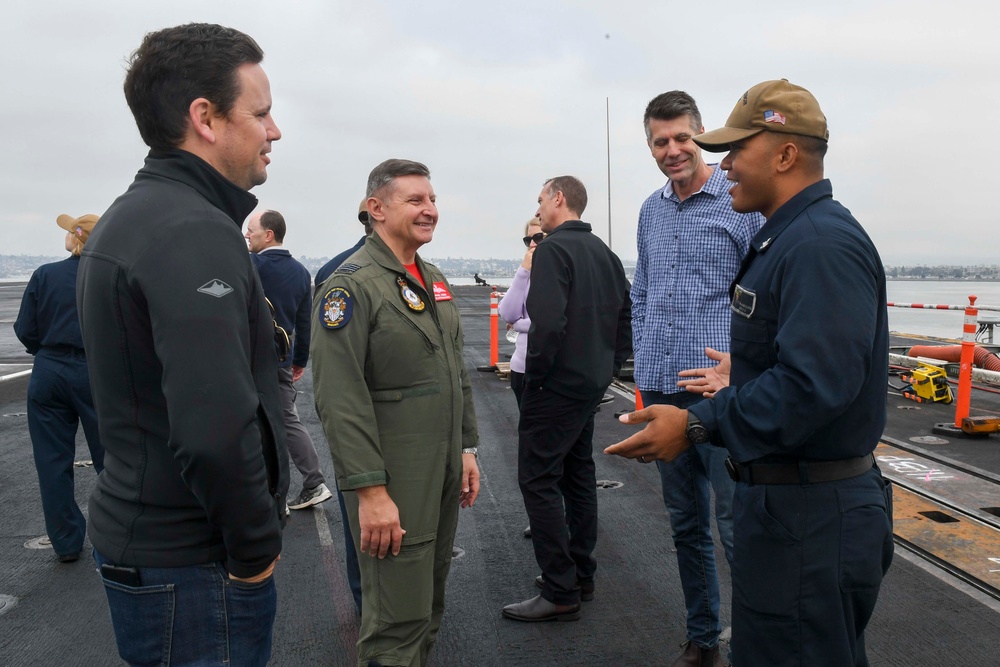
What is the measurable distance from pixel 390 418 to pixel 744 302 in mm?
1308

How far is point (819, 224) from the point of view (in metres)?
1.97

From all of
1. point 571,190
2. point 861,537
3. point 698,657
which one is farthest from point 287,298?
point 861,537

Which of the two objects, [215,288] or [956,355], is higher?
[215,288]

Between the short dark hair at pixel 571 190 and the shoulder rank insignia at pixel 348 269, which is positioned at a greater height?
the short dark hair at pixel 571 190

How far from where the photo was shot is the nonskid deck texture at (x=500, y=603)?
11.4 feet

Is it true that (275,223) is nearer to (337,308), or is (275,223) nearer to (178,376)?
(337,308)

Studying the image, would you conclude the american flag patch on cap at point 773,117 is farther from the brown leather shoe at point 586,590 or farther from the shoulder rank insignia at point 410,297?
the brown leather shoe at point 586,590

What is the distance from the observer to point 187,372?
5.01ft

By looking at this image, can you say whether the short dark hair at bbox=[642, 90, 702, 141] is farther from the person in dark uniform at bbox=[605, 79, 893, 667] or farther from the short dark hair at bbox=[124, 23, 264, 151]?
the short dark hair at bbox=[124, 23, 264, 151]

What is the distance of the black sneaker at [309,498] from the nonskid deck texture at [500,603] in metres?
0.07

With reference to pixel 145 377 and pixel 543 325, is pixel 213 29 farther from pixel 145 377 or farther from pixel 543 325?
pixel 543 325

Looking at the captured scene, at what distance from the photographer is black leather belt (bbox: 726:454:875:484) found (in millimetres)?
2021

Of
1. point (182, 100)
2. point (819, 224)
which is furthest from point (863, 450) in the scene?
point (182, 100)

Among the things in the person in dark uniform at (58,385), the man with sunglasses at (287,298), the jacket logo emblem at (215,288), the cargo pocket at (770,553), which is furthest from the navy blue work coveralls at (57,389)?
the cargo pocket at (770,553)
